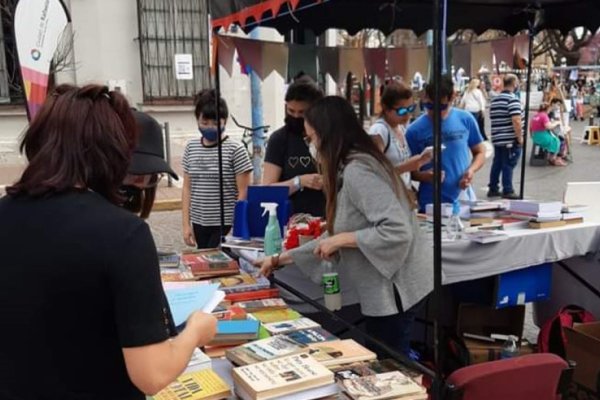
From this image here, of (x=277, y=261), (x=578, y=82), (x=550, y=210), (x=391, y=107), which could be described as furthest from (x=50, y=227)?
(x=578, y=82)

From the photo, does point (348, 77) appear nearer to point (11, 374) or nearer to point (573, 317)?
point (573, 317)

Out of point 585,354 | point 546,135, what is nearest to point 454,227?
point 585,354

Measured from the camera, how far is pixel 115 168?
115 cm

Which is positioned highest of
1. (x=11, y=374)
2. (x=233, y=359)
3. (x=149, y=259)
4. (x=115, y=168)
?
(x=115, y=168)

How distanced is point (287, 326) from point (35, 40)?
1453 millimetres

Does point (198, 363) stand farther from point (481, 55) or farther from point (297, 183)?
point (481, 55)

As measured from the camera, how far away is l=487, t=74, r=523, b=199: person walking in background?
303 inches

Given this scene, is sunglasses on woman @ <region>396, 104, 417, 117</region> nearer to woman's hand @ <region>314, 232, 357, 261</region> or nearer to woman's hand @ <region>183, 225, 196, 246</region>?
woman's hand @ <region>183, 225, 196, 246</region>

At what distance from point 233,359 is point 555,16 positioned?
3.73 m

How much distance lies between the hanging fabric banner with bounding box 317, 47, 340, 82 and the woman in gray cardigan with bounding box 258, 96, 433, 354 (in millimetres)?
2292

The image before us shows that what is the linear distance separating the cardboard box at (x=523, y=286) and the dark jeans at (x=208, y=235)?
159 cm

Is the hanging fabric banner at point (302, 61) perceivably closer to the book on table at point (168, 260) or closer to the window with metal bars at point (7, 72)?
the book on table at point (168, 260)

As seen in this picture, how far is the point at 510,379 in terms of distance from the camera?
1977 mm

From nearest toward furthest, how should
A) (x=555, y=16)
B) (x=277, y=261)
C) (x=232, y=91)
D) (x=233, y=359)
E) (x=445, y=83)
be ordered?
(x=233, y=359) < (x=277, y=261) < (x=445, y=83) < (x=555, y=16) < (x=232, y=91)
